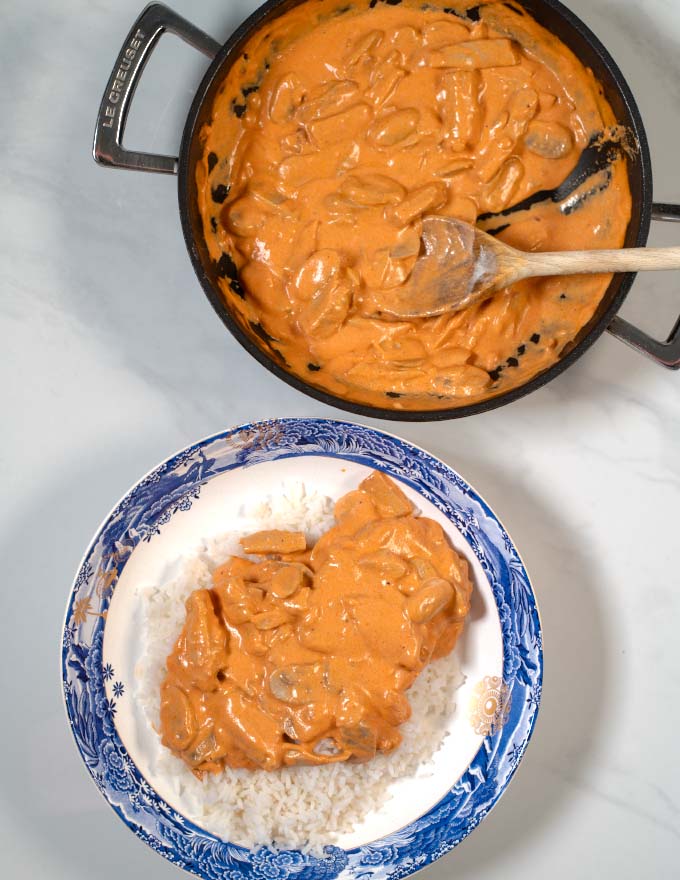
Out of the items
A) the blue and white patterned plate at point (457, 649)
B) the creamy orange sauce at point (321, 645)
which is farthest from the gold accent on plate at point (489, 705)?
the creamy orange sauce at point (321, 645)

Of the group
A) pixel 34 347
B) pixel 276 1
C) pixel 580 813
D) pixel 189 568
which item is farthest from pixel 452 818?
pixel 276 1

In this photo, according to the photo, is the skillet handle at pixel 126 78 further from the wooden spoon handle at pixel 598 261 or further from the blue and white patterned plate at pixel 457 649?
the wooden spoon handle at pixel 598 261

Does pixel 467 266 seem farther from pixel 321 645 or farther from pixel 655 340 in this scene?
pixel 321 645

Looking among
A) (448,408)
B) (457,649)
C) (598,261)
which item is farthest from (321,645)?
(598,261)

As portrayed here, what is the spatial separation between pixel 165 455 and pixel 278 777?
80 cm

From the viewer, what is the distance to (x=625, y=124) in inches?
65.1

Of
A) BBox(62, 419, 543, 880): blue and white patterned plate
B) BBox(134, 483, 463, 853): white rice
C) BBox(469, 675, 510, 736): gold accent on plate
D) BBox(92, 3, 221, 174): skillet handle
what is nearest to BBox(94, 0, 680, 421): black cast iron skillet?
BBox(92, 3, 221, 174): skillet handle

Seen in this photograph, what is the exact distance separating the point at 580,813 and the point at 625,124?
5.24ft

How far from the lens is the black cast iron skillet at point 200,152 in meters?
1.58

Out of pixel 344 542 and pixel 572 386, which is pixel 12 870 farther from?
pixel 572 386

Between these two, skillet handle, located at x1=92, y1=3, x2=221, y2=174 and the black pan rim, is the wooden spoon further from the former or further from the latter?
skillet handle, located at x1=92, y1=3, x2=221, y2=174

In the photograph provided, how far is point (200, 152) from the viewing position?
167cm

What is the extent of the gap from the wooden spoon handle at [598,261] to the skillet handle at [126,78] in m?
0.74

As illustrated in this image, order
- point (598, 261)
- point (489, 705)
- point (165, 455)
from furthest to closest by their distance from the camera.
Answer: point (165, 455) → point (489, 705) → point (598, 261)
